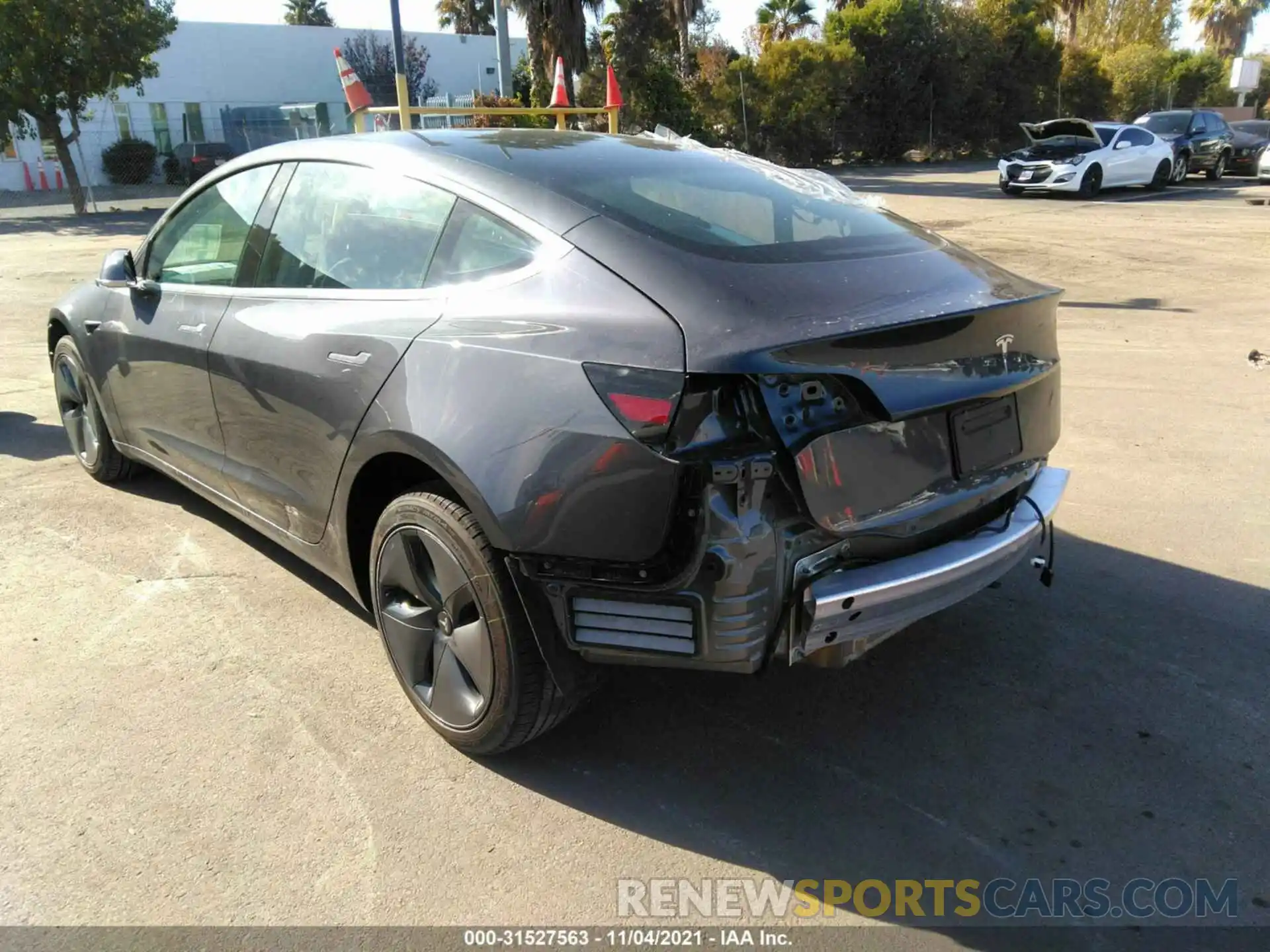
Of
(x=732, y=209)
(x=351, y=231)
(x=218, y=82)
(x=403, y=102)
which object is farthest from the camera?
(x=218, y=82)

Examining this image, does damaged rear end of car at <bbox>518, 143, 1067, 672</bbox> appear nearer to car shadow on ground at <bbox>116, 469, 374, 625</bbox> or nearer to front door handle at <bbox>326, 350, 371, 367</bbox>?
front door handle at <bbox>326, 350, 371, 367</bbox>

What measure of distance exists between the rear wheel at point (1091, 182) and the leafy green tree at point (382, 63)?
1134 inches

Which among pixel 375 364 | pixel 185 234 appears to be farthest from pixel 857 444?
pixel 185 234

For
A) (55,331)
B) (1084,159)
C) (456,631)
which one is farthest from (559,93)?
(1084,159)

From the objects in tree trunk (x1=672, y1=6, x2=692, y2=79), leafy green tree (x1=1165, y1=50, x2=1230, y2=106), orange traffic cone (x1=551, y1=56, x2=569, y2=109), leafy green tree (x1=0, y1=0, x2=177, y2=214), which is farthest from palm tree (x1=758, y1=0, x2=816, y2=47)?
orange traffic cone (x1=551, y1=56, x2=569, y2=109)

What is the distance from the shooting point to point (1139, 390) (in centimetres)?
668

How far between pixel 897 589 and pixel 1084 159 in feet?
66.8

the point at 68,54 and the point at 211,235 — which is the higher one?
the point at 68,54

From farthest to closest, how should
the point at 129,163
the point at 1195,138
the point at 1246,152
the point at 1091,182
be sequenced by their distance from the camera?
the point at 129,163, the point at 1246,152, the point at 1195,138, the point at 1091,182

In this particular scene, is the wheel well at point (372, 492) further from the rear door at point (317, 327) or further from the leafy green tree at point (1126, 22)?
the leafy green tree at point (1126, 22)

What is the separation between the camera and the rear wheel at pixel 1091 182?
20.1 m

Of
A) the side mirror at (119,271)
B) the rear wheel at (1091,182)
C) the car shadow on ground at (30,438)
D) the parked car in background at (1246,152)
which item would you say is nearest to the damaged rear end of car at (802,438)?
the side mirror at (119,271)

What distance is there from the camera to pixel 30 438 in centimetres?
611

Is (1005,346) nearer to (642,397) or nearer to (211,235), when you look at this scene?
(642,397)
